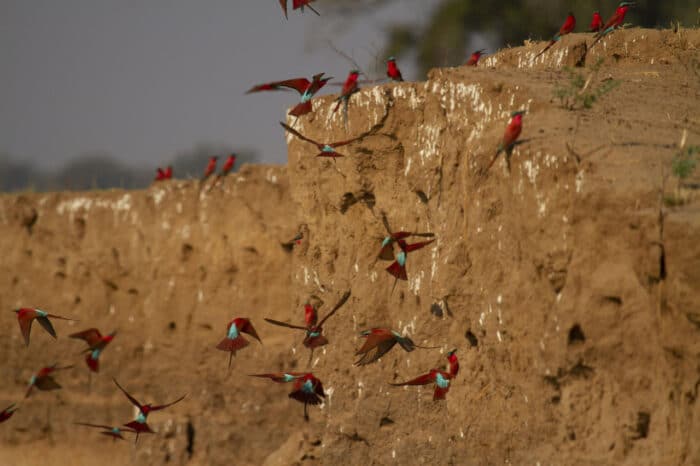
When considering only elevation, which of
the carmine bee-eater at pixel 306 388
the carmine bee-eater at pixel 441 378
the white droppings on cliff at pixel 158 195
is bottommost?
the carmine bee-eater at pixel 306 388

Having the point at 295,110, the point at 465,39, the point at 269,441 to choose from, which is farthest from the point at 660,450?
the point at 465,39

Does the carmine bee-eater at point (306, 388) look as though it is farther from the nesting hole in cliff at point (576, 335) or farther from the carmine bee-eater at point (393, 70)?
the nesting hole in cliff at point (576, 335)

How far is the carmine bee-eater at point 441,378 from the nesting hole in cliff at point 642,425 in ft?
4.92

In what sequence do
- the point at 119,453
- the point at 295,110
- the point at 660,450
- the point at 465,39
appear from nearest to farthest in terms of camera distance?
the point at 660,450 → the point at 295,110 → the point at 119,453 → the point at 465,39

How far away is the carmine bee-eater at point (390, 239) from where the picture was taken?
5852mm

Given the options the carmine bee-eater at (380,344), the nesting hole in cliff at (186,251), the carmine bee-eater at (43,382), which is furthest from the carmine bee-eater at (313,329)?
the carmine bee-eater at (43,382)

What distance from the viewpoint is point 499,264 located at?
18.1 feet

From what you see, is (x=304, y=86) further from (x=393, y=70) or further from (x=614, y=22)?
(x=614, y=22)

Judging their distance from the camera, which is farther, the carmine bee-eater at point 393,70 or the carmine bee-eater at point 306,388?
the carmine bee-eater at point 393,70

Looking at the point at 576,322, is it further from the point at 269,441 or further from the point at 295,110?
the point at 269,441

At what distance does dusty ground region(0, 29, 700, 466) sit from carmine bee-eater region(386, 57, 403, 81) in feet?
0.54

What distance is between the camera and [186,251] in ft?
34.3

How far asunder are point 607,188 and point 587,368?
888 millimetres

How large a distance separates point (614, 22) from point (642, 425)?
10.6 ft
